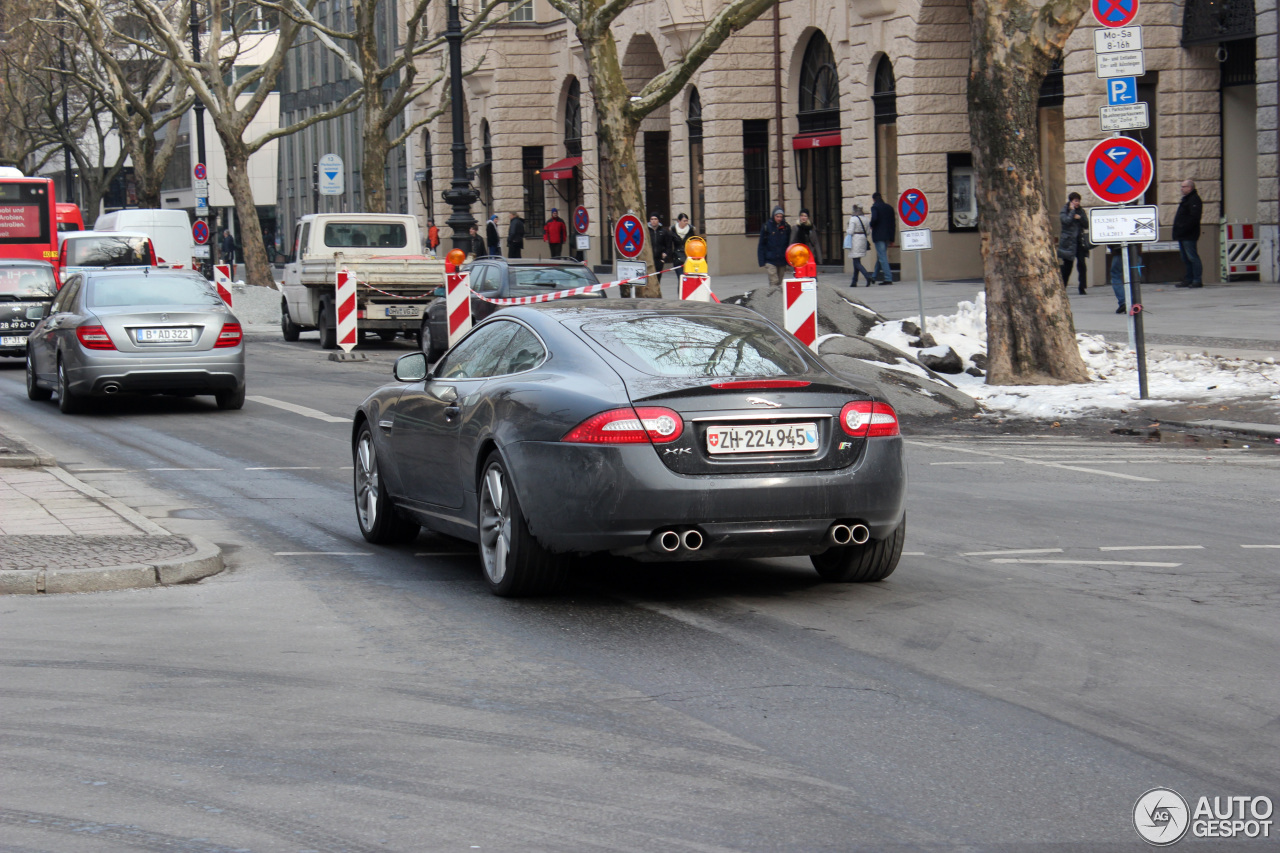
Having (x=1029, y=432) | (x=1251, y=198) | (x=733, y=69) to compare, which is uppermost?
(x=733, y=69)

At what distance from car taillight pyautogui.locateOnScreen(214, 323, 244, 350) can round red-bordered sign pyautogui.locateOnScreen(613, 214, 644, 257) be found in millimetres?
8948

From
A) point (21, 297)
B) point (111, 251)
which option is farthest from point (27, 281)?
point (111, 251)

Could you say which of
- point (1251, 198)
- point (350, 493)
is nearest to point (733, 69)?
point (1251, 198)

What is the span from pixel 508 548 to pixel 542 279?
17.5 m

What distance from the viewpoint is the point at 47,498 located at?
1063cm

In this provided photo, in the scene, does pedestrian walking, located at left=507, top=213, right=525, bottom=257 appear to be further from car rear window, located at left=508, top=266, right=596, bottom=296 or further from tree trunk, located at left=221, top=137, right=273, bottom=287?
car rear window, located at left=508, top=266, right=596, bottom=296

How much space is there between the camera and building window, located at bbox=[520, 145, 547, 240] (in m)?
57.6

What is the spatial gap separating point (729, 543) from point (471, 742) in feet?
6.79

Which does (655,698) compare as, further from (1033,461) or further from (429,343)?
(429,343)

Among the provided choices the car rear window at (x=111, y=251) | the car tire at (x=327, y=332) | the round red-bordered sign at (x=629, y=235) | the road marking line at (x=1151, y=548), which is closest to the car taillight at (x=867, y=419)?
the road marking line at (x=1151, y=548)

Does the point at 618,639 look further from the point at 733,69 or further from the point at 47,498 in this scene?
the point at 733,69

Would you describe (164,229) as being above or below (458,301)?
above

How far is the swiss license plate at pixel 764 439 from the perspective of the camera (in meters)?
7.14

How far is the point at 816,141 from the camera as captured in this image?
41906mm
